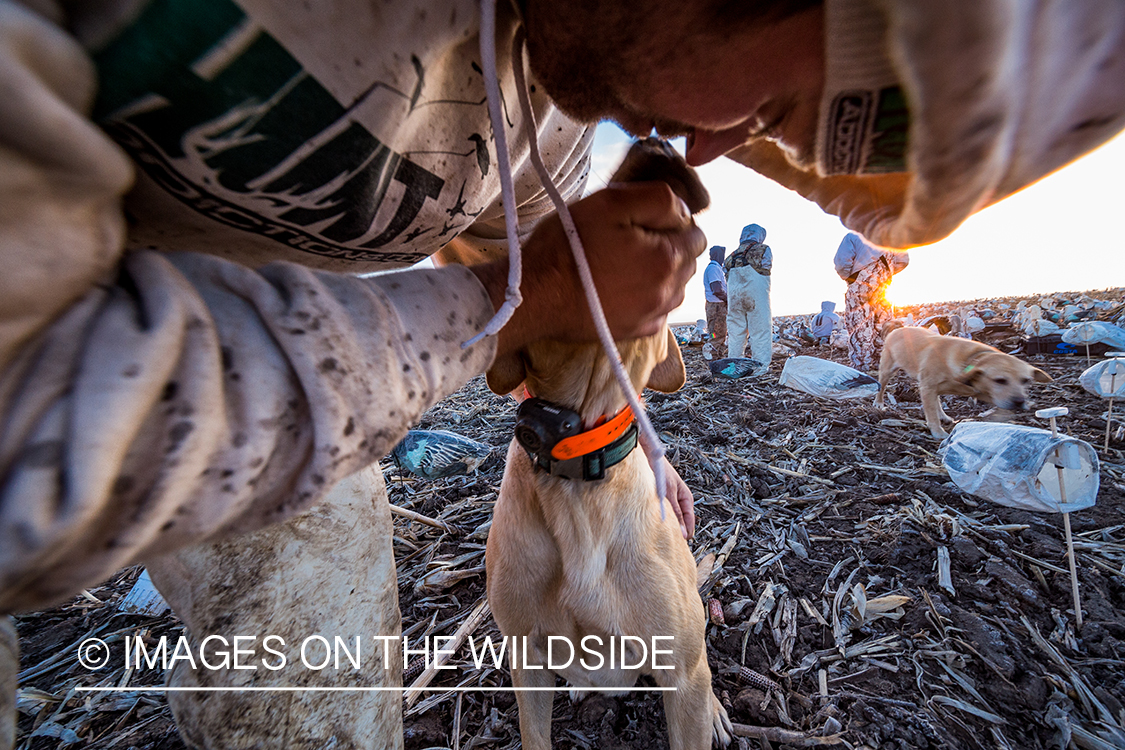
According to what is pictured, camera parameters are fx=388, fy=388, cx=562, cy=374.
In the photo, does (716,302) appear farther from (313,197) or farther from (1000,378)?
(313,197)

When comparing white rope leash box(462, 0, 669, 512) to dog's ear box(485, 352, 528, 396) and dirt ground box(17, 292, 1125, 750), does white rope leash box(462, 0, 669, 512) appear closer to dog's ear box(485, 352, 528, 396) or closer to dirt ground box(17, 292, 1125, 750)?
dog's ear box(485, 352, 528, 396)

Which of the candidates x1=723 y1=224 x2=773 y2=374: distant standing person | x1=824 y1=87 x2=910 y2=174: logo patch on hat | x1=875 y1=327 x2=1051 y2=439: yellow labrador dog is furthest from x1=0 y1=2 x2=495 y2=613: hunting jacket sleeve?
x1=723 y1=224 x2=773 y2=374: distant standing person

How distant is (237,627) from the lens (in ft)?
4.08

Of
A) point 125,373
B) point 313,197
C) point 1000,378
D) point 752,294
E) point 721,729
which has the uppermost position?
point 752,294

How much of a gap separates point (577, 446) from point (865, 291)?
9.62 m

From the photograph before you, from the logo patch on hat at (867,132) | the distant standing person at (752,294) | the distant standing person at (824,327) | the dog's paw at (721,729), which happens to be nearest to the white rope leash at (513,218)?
the logo patch on hat at (867,132)

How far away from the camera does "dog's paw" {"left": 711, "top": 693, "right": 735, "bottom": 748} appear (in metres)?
1.80

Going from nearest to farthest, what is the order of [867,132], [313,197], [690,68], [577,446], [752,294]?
[867,132]
[690,68]
[313,197]
[577,446]
[752,294]

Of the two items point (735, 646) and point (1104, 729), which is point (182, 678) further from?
point (1104, 729)

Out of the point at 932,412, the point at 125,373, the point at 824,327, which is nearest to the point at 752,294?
the point at 932,412

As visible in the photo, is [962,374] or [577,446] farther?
[962,374]

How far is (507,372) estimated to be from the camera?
1.33 m

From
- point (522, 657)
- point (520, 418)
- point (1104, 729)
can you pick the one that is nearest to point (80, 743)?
point (522, 657)

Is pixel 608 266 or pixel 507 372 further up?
pixel 608 266
